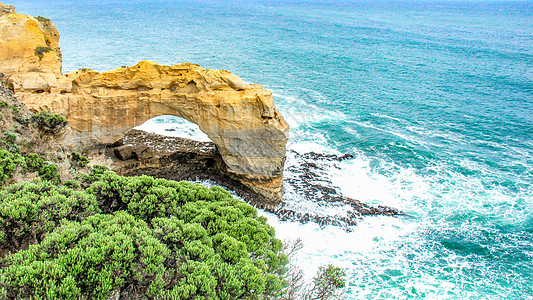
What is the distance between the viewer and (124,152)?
1058 inches

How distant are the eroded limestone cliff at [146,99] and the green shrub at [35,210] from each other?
12.4 meters

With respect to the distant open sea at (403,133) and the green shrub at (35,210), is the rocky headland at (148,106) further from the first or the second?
the green shrub at (35,210)

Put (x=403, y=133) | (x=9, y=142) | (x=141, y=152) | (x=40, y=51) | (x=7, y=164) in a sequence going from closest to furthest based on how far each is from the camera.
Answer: (x=7, y=164), (x=9, y=142), (x=40, y=51), (x=141, y=152), (x=403, y=133)

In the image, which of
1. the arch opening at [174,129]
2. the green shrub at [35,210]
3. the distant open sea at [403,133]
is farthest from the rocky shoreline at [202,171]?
the green shrub at [35,210]

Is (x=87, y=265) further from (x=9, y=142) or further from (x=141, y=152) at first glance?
(x=141, y=152)

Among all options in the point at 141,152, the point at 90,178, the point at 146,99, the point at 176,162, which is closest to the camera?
the point at 90,178

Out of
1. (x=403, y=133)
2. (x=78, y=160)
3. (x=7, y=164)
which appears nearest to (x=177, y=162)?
(x=78, y=160)

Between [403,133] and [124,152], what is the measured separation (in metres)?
27.9

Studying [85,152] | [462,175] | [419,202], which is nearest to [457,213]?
[419,202]

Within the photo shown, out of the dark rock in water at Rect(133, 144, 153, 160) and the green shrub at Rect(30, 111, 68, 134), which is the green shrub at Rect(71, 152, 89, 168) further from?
the dark rock in water at Rect(133, 144, 153, 160)

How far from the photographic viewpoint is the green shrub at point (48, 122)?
65.8 feet

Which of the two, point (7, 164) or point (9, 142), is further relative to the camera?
point (9, 142)

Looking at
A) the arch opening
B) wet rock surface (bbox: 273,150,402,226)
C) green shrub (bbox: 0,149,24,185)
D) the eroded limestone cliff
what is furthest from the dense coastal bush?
the arch opening

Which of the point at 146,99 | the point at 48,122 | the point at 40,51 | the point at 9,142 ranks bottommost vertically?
the point at 9,142
